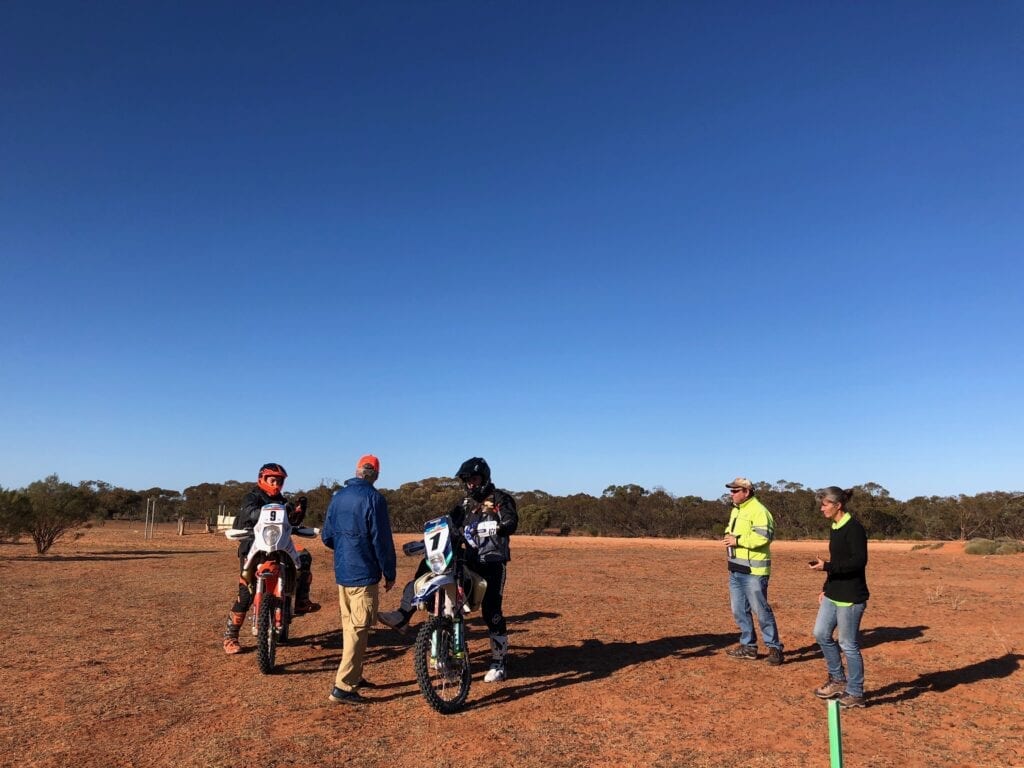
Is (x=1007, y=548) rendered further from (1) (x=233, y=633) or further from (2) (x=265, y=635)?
(2) (x=265, y=635)

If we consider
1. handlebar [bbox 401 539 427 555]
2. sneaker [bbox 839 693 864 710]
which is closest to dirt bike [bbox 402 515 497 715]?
handlebar [bbox 401 539 427 555]

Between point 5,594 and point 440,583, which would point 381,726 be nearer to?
point 440,583

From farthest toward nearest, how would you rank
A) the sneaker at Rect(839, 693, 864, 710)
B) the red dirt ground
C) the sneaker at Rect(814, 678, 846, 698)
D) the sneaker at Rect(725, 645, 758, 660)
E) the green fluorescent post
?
the sneaker at Rect(725, 645, 758, 660) → the sneaker at Rect(814, 678, 846, 698) → the sneaker at Rect(839, 693, 864, 710) → the red dirt ground → the green fluorescent post

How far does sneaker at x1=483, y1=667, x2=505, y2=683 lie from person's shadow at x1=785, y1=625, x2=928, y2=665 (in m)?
3.34

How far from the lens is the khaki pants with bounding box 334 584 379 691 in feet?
19.7

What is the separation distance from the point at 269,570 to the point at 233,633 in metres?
1.35

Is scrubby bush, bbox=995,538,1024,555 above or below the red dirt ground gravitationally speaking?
below

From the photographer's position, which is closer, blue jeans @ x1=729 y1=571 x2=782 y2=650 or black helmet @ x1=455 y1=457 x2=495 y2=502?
black helmet @ x1=455 y1=457 x2=495 y2=502

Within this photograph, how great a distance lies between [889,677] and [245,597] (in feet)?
22.8

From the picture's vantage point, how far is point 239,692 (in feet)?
20.7

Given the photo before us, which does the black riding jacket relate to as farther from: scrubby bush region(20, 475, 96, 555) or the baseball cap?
scrubby bush region(20, 475, 96, 555)

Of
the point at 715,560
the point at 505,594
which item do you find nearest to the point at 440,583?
the point at 505,594

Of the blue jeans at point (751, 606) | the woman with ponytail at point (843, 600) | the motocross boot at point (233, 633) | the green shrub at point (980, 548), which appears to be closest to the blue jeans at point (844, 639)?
the woman with ponytail at point (843, 600)

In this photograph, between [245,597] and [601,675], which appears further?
[245,597]
